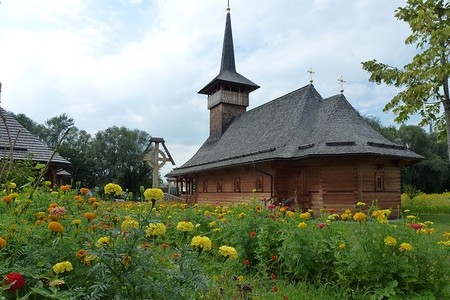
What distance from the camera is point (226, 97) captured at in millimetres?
24734

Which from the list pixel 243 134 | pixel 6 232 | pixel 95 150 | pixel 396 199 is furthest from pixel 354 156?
pixel 95 150

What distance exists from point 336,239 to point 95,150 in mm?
44417

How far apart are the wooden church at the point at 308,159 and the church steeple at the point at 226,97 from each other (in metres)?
3.00

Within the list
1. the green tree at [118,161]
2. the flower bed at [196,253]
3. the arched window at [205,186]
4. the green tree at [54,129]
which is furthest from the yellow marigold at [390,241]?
the green tree at [54,129]

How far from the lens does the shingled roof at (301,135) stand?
13.8 m

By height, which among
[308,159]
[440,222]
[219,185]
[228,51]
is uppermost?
[228,51]

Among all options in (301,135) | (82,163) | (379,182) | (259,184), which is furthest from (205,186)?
(82,163)

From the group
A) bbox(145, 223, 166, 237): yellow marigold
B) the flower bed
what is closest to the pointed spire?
the flower bed

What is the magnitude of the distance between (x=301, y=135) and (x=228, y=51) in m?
14.3

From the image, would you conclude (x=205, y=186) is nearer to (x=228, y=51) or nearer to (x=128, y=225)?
(x=228, y=51)

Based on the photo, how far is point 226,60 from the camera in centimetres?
2722

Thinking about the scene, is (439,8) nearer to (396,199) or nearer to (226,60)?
(396,199)

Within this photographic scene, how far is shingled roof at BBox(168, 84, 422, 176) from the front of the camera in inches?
Result: 541

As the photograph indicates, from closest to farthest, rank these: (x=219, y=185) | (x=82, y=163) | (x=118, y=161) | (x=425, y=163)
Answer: (x=219, y=185)
(x=425, y=163)
(x=82, y=163)
(x=118, y=161)
